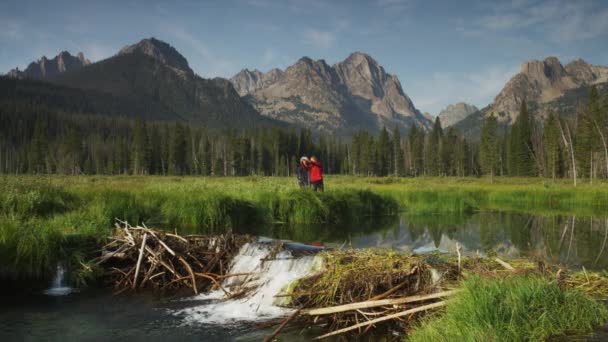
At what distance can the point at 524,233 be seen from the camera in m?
19.4

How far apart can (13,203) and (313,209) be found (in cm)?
1265

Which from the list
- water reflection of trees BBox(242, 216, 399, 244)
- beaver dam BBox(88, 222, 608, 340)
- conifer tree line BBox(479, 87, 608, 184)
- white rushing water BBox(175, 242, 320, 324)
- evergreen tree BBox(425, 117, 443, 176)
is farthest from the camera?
evergreen tree BBox(425, 117, 443, 176)

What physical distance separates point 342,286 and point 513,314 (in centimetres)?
285

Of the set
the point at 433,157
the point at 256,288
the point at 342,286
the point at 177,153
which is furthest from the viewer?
the point at 433,157

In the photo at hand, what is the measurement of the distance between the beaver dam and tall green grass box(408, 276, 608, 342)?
1 centimetres

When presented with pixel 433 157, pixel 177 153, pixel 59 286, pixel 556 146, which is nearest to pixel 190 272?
pixel 59 286

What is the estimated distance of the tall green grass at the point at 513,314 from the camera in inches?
206

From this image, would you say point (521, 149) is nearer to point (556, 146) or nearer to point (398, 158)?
point (556, 146)

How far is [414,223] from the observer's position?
24406 mm

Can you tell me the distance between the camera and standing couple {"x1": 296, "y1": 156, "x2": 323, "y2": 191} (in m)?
23.5

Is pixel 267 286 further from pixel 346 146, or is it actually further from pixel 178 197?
pixel 346 146

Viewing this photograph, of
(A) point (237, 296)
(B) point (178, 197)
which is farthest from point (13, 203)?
(A) point (237, 296)

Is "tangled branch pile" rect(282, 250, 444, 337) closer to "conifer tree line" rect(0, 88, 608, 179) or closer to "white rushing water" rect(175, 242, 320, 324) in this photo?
"white rushing water" rect(175, 242, 320, 324)

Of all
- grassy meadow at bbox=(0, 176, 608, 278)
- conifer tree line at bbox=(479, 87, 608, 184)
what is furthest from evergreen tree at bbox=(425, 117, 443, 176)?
grassy meadow at bbox=(0, 176, 608, 278)
